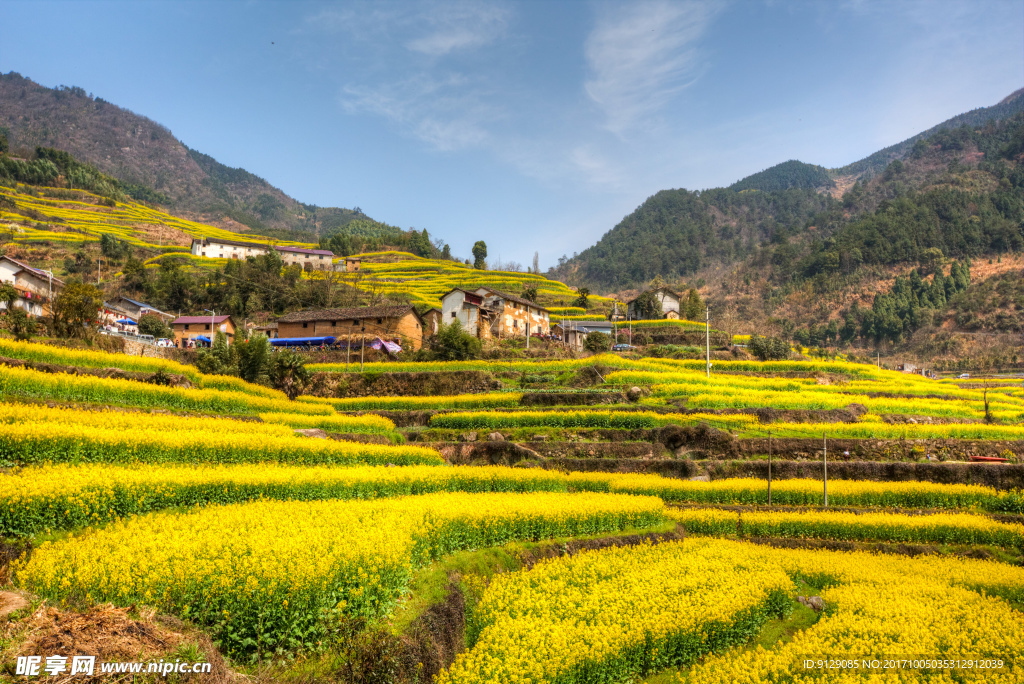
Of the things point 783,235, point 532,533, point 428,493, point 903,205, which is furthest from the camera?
point 783,235

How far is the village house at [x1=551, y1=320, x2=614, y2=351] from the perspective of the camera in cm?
5341

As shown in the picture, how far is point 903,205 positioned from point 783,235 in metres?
23.4

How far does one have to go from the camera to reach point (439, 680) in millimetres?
6500

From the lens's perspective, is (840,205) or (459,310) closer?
(459,310)

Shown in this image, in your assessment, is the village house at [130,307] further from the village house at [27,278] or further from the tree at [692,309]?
the tree at [692,309]

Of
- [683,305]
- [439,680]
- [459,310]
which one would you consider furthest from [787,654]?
[683,305]

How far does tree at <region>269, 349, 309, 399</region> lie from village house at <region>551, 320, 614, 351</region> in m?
27.0

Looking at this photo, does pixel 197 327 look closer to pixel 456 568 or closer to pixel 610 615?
pixel 456 568

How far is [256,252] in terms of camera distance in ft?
281

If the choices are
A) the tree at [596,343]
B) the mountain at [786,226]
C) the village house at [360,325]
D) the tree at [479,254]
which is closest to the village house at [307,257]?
the tree at [479,254]

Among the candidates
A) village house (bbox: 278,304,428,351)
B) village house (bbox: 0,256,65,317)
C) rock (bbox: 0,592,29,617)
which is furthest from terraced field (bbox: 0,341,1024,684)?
village house (bbox: 0,256,65,317)

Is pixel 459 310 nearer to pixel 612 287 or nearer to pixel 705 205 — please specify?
pixel 612 287

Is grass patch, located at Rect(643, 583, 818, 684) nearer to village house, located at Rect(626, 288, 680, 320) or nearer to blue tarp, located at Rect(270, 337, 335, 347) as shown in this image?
blue tarp, located at Rect(270, 337, 335, 347)

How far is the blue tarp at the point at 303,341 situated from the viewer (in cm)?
4466
